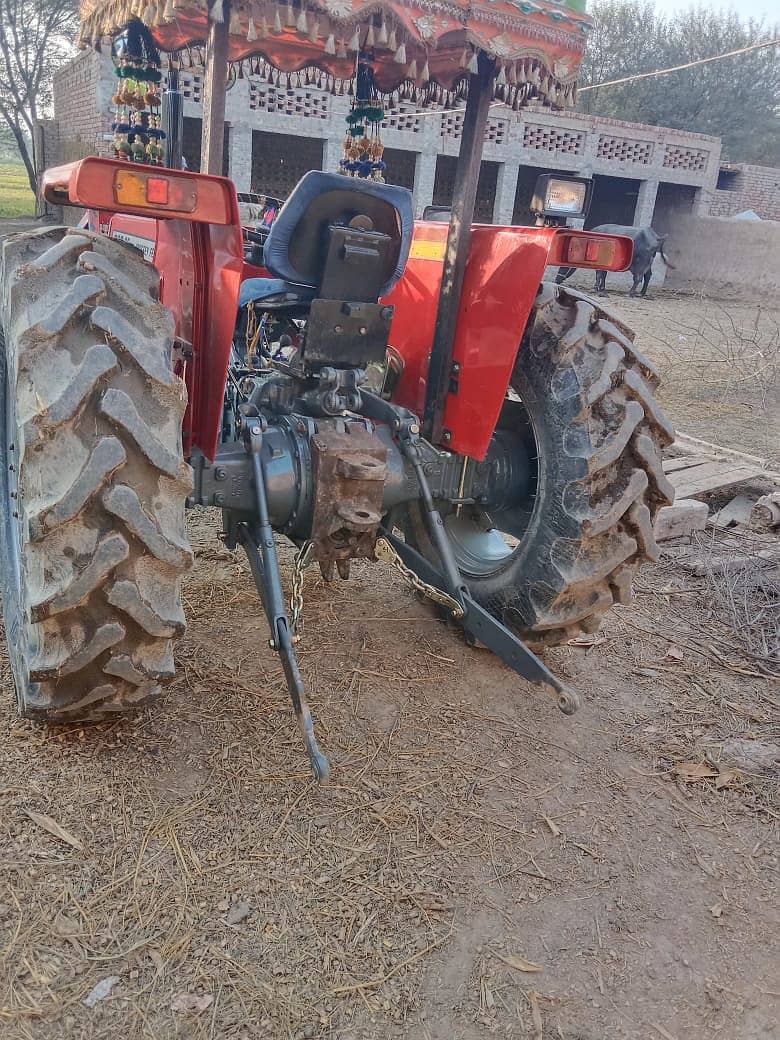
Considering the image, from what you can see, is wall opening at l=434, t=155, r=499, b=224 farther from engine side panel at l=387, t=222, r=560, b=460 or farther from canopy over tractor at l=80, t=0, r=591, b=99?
canopy over tractor at l=80, t=0, r=591, b=99

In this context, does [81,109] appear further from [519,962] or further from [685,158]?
[519,962]

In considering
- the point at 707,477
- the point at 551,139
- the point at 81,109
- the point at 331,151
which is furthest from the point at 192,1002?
the point at 551,139

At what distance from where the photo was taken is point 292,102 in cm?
1533

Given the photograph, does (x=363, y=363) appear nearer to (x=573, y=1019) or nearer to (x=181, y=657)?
(x=181, y=657)

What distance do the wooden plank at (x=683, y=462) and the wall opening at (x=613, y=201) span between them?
17971 millimetres

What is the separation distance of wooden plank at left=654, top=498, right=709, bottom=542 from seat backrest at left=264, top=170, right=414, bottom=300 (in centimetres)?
229

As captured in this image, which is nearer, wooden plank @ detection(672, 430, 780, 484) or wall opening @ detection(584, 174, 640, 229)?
wooden plank @ detection(672, 430, 780, 484)

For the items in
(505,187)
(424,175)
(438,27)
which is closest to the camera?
(438,27)

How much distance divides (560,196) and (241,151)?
12.8 m

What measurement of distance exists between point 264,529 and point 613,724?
4.42ft

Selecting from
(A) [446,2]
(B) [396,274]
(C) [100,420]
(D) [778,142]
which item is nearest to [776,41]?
(A) [446,2]

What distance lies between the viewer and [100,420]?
210 cm

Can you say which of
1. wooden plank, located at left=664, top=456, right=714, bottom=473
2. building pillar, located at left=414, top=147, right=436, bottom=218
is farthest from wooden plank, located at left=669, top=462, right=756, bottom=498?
building pillar, located at left=414, top=147, right=436, bottom=218

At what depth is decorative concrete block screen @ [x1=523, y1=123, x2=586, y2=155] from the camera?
18.4 metres
